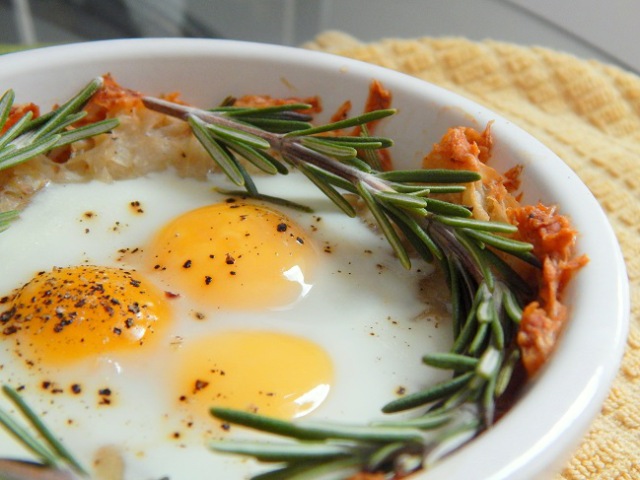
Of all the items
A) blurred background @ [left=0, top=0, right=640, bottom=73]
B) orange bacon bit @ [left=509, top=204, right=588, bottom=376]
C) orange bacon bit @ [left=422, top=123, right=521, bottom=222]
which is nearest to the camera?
orange bacon bit @ [left=509, top=204, right=588, bottom=376]

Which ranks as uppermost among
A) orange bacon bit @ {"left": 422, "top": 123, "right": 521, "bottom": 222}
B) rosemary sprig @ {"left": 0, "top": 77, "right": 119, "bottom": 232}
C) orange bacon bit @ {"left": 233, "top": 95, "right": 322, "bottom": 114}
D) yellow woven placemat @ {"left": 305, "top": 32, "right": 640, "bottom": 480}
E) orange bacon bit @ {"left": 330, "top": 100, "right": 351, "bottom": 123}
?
rosemary sprig @ {"left": 0, "top": 77, "right": 119, "bottom": 232}

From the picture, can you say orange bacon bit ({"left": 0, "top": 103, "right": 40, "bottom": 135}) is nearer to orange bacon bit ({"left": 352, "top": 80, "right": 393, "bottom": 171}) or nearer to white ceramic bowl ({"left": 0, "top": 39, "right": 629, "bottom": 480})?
white ceramic bowl ({"left": 0, "top": 39, "right": 629, "bottom": 480})

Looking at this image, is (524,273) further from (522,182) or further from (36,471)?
(36,471)

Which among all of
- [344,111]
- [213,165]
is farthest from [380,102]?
[213,165]

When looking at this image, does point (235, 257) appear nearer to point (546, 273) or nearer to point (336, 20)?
point (546, 273)

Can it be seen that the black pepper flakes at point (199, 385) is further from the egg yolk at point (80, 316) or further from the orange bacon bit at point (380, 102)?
the orange bacon bit at point (380, 102)

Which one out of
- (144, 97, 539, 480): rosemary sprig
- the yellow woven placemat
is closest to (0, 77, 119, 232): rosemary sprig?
(144, 97, 539, 480): rosemary sprig

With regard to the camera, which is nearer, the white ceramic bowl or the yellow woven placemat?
the white ceramic bowl
